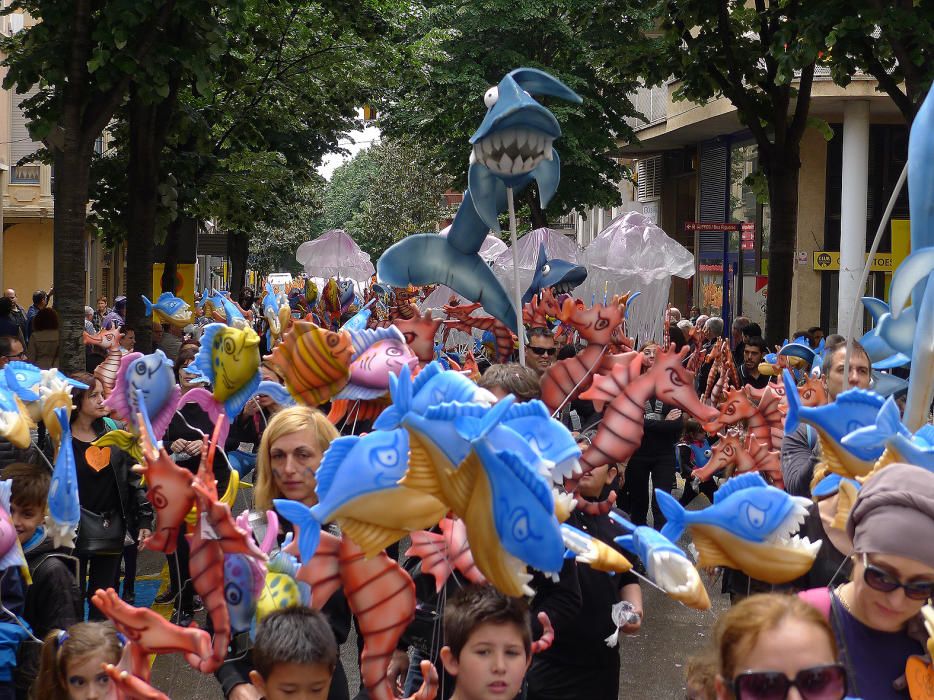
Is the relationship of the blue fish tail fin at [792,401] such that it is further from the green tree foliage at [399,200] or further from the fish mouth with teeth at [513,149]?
the green tree foliage at [399,200]

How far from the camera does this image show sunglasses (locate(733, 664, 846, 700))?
248 centimetres

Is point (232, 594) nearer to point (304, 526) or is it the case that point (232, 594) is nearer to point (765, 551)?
point (304, 526)

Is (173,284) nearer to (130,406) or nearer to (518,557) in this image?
(130,406)

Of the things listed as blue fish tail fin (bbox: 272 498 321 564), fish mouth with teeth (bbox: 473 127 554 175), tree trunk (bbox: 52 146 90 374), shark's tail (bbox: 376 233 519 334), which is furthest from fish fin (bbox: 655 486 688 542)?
tree trunk (bbox: 52 146 90 374)

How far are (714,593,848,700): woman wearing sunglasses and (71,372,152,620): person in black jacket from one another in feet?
16.4

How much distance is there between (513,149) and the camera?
23.0 ft

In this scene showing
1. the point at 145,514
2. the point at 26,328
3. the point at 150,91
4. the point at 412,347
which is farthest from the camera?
the point at 26,328

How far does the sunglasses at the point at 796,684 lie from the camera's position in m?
2.48

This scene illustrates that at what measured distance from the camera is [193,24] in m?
12.5

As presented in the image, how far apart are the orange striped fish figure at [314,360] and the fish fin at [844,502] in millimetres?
2177

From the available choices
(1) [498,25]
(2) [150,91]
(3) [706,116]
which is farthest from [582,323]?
(3) [706,116]

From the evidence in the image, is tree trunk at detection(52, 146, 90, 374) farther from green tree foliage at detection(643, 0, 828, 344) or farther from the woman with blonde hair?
the woman with blonde hair

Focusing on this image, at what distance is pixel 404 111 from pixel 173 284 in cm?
909

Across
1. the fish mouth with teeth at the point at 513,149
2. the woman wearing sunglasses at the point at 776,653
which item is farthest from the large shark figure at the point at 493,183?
the woman wearing sunglasses at the point at 776,653
